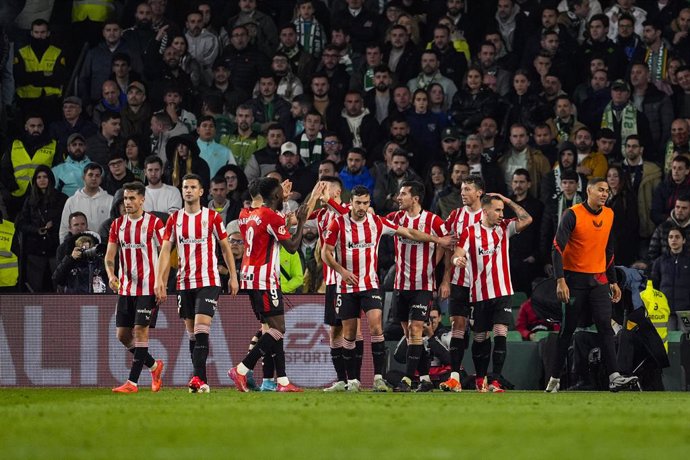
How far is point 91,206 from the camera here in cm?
1883

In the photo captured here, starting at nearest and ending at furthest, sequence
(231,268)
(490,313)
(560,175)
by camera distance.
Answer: (231,268), (490,313), (560,175)

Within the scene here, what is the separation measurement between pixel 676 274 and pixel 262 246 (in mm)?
5801

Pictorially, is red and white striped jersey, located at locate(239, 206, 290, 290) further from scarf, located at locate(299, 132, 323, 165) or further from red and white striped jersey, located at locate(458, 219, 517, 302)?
scarf, located at locate(299, 132, 323, 165)

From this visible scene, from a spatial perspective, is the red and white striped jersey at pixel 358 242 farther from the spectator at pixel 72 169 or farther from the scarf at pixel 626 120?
the spectator at pixel 72 169

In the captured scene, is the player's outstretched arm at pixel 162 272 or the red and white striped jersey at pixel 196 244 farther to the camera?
the red and white striped jersey at pixel 196 244

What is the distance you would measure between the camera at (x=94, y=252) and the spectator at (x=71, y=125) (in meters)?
4.08

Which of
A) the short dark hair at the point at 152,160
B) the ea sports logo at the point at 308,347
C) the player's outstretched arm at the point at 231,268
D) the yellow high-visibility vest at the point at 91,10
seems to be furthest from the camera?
the yellow high-visibility vest at the point at 91,10

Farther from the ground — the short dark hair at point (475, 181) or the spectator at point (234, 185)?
the spectator at point (234, 185)

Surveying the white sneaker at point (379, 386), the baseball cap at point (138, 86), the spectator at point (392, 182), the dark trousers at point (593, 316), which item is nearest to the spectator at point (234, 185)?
the spectator at point (392, 182)

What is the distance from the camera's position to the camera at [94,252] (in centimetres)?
1700

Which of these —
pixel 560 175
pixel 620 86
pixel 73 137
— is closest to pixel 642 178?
pixel 560 175

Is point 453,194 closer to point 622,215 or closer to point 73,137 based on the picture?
point 622,215

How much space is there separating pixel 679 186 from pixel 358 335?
5.83 metres

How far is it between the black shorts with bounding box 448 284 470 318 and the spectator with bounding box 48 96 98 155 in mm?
8245
